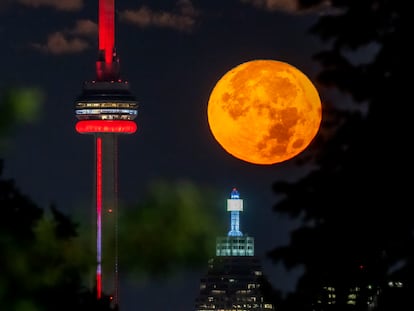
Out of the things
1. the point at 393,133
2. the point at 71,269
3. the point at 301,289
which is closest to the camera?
the point at 393,133

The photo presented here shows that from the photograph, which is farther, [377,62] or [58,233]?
[58,233]

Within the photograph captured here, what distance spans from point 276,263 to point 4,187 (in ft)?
39.8

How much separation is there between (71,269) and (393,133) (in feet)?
41.7

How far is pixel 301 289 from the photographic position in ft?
67.6

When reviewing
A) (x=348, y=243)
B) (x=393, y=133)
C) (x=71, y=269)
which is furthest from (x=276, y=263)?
(x=71, y=269)

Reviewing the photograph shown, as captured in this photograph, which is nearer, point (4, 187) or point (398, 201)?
point (398, 201)

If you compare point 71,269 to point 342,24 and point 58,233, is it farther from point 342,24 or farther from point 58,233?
point 342,24

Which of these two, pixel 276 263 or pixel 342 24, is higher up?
pixel 342 24

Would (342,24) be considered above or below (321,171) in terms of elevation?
above

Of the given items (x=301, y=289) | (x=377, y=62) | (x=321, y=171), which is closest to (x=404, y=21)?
(x=377, y=62)

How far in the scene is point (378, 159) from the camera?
1761 centimetres

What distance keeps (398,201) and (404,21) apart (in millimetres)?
1732

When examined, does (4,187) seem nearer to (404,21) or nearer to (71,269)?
(71,269)

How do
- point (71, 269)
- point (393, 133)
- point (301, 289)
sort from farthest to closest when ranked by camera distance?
point (71, 269), point (301, 289), point (393, 133)
